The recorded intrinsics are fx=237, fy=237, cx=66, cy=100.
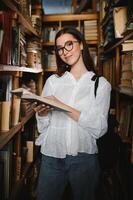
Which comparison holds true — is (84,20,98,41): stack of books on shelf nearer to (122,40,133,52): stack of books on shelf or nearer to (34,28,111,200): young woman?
(122,40,133,52): stack of books on shelf

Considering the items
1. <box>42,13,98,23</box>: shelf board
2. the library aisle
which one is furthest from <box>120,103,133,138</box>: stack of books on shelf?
<box>42,13,98,23</box>: shelf board

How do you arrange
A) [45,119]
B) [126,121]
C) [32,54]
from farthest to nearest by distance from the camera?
[32,54] < [126,121] < [45,119]

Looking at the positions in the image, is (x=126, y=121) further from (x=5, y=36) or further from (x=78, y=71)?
(x=5, y=36)

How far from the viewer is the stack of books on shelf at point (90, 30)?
9.85 feet

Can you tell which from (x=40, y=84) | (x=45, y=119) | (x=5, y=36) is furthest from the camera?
(x=40, y=84)

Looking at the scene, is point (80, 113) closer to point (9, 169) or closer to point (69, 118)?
point (69, 118)

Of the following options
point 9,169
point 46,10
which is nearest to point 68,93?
point 9,169

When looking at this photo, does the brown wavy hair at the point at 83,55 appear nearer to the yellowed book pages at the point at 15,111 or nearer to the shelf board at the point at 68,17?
the yellowed book pages at the point at 15,111

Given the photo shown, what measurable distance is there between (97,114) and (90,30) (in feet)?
6.78

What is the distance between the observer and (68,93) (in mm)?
1273

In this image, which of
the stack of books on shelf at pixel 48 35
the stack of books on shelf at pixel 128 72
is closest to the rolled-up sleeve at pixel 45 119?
the stack of books on shelf at pixel 128 72

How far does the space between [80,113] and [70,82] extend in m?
0.20

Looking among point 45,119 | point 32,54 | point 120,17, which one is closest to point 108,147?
point 45,119

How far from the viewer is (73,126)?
123 cm
